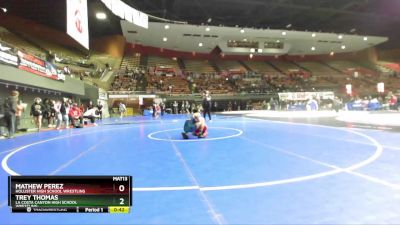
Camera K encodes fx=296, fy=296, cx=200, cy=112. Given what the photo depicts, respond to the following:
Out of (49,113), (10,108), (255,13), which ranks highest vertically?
(255,13)

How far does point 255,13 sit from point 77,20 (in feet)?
84.8

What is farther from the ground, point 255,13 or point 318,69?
point 255,13

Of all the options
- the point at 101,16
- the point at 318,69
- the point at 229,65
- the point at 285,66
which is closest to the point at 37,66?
the point at 101,16

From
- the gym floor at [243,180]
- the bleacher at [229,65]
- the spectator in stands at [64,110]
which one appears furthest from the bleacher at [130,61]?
the gym floor at [243,180]

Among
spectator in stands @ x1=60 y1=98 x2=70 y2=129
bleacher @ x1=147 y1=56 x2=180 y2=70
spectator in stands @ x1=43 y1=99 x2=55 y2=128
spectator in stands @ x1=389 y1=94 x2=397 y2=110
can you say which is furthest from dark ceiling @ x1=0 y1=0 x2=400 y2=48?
spectator in stands @ x1=389 y1=94 x2=397 y2=110

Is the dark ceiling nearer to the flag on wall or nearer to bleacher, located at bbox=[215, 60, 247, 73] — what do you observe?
bleacher, located at bbox=[215, 60, 247, 73]

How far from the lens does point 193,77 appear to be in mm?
41156

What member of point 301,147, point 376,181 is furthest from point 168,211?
point 301,147

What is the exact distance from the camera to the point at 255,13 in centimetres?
3206

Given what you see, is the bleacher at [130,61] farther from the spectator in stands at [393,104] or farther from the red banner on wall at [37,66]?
the spectator in stands at [393,104]

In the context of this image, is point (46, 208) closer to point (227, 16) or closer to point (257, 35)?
point (227, 16)
